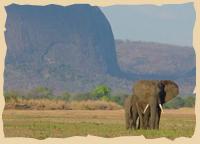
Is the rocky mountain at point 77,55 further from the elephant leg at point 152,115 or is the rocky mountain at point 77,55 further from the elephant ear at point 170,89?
the elephant leg at point 152,115

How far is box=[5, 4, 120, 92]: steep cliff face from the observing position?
67.7 meters

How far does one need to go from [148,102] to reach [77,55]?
204 ft

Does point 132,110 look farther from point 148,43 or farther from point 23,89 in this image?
point 148,43

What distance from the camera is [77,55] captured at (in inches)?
3253

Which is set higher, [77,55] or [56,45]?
[56,45]

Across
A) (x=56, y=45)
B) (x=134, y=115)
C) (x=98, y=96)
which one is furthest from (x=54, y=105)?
(x=56, y=45)

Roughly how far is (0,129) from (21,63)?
51.9m

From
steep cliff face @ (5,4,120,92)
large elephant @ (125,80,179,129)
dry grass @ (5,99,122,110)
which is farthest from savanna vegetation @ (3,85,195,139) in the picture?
steep cliff face @ (5,4,120,92)

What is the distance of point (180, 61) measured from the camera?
245ft

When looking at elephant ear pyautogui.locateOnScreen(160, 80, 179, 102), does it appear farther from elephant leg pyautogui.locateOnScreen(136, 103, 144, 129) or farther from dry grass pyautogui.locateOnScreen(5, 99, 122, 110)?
dry grass pyautogui.locateOnScreen(5, 99, 122, 110)

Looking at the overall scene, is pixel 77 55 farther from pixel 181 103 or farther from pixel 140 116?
pixel 140 116

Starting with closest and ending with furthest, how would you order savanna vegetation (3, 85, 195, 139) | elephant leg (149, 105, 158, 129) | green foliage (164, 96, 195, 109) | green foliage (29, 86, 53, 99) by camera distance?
savanna vegetation (3, 85, 195, 139) < elephant leg (149, 105, 158, 129) < green foliage (164, 96, 195, 109) < green foliage (29, 86, 53, 99)

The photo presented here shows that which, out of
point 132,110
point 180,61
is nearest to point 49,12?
point 180,61

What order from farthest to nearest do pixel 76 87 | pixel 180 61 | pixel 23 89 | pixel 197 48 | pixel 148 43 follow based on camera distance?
pixel 148 43 → pixel 180 61 → pixel 76 87 → pixel 23 89 → pixel 197 48
